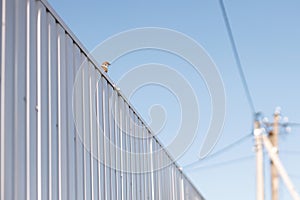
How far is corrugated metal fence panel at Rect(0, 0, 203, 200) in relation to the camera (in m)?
3.94

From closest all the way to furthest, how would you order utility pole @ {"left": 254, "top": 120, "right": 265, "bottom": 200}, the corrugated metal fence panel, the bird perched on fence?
the corrugated metal fence panel < the bird perched on fence < utility pole @ {"left": 254, "top": 120, "right": 265, "bottom": 200}

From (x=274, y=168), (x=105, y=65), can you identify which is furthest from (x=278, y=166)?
(x=105, y=65)

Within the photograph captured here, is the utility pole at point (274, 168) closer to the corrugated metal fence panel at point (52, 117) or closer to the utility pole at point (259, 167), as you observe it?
the utility pole at point (259, 167)

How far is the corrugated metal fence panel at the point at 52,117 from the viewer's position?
3.94m

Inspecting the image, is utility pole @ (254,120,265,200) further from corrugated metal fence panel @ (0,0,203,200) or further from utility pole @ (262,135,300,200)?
corrugated metal fence panel @ (0,0,203,200)

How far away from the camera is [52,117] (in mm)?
4672

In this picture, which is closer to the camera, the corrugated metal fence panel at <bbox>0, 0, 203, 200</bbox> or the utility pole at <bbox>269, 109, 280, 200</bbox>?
the corrugated metal fence panel at <bbox>0, 0, 203, 200</bbox>

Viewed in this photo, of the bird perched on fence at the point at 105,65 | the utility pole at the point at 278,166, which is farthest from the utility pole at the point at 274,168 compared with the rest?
the bird perched on fence at the point at 105,65

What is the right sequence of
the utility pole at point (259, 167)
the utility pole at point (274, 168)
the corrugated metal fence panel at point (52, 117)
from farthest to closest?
the utility pole at point (274, 168) < the utility pole at point (259, 167) < the corrugated metal fence panel at point (52, 117)

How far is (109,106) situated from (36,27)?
2229 mm

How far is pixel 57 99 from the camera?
482 cm

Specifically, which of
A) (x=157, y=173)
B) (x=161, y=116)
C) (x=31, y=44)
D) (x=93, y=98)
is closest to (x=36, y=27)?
(x=31, y=44)

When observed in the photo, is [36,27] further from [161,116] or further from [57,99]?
[161,116]

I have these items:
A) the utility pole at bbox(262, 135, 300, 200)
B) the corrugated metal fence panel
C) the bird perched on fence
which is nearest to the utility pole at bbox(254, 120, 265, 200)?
the utility pole at bbox(262, 135, 300, 200)
